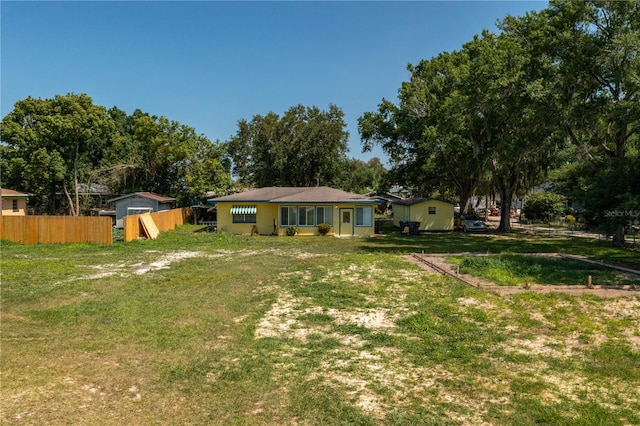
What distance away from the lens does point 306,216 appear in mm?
29062

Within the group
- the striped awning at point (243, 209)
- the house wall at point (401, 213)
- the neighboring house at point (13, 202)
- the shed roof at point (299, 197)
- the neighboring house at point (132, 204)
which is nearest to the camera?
the shed roof at point (299, 197)

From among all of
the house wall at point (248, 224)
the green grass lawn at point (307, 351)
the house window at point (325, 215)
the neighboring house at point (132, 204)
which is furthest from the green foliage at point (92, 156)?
the green grass lawn at point (307, 351)

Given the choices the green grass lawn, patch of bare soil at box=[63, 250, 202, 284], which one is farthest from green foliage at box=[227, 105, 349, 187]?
the green grass lawn

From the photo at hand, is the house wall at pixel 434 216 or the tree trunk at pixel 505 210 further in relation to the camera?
the house wall at pixel 434 216

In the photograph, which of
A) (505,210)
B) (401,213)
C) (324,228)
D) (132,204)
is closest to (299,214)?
(324,228)

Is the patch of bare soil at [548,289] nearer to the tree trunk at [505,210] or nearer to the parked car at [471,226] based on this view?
the parked car at [471,226]

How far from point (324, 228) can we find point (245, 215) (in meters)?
5.92

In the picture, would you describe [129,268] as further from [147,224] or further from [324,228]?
[324,228]

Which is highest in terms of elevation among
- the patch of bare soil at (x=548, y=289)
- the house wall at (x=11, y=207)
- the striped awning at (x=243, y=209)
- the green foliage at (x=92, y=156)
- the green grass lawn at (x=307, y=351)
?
the green foliage at (x=92, y=156)

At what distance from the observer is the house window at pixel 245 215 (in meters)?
29.6

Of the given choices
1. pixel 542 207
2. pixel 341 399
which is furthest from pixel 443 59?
pixel 341 399

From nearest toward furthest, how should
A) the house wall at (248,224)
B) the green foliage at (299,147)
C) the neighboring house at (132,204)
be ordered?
1. the house wall at (248,224)
2. the neighboring house at (132,204)
3. the green foliage at (299,147)

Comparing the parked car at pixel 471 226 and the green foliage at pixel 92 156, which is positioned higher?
the green foliage at pixel 92 156

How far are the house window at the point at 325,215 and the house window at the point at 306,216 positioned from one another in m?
0.35
